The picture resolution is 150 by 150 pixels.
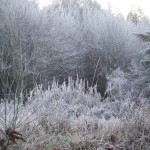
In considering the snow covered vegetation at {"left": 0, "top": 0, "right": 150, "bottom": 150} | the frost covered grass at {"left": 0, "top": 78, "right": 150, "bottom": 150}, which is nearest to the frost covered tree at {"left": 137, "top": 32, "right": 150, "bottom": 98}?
the snow covered vegetation at {"left": 0, "top": 0, "right": 150, "bottom": 150}

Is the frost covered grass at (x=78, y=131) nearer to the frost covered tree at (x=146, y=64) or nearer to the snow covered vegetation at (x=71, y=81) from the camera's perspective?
the snow covered vegetation at (x=71, y=81)

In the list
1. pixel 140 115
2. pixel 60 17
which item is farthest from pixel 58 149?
pixel 60 17

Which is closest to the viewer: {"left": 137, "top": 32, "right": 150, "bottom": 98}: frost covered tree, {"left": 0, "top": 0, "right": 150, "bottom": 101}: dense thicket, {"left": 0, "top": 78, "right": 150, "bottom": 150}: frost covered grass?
{"left": 0, "top": 78, "right": 150, "bottom": 150}: frost covered grass

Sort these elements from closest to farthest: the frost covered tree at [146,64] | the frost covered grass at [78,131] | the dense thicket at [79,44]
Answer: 1. the frost covered grass at [78,131]
2. the frost covered tree at [146,64]
3. the dense thicket at [79,44]

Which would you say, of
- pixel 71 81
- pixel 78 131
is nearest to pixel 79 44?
pixel 71 81

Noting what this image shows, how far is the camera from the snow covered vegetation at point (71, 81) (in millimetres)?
4195

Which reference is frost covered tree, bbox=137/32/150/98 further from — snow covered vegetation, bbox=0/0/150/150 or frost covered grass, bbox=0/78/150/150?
frost covered grass, bbox=0/78/150/150

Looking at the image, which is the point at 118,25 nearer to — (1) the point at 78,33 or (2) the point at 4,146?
(1) the point at 78,33

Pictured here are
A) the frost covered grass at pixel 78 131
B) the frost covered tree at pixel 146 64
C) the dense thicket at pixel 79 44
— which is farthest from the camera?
the dense thicket at pixel 79 44

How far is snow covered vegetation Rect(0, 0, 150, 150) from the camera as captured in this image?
4.20m

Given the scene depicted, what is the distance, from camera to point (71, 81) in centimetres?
869

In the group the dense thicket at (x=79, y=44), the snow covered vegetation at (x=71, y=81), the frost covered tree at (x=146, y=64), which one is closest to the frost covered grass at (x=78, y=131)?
the snow covered vegetation at (x=71, y=81)

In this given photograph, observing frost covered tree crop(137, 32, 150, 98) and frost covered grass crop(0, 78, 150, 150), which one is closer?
frost covered grass crop(0, 78, 150, 150)

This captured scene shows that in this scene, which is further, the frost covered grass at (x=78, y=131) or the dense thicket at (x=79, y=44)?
the dense thicket at (x=79, y=44)
